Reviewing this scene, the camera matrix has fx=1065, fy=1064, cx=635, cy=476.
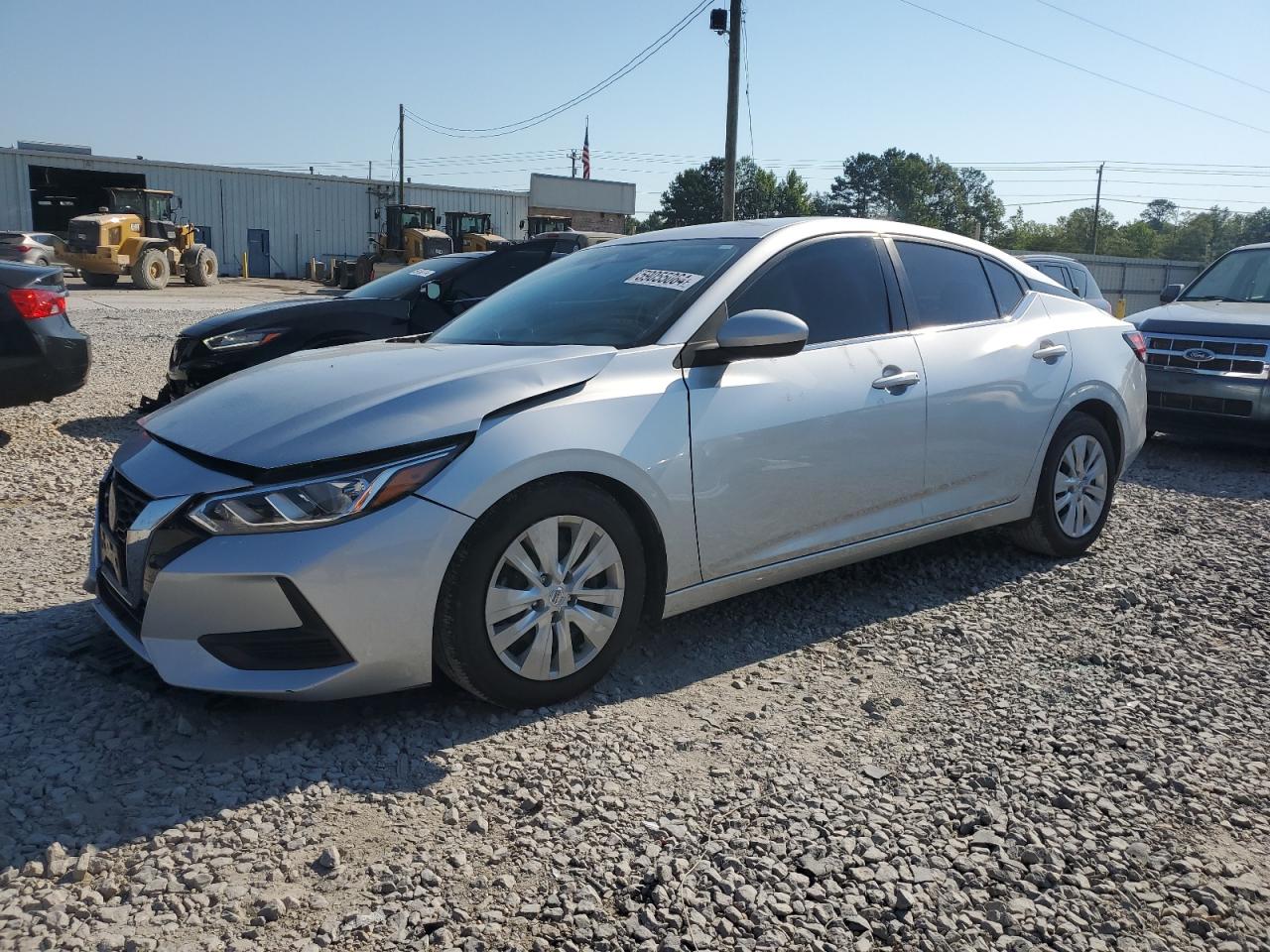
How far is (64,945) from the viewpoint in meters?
2.25

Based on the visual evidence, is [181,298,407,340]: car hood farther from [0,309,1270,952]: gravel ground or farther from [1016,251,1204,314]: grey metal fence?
[1016,251,1204,314]: grey metal fence

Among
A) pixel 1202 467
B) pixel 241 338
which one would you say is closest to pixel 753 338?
pixel 241 338

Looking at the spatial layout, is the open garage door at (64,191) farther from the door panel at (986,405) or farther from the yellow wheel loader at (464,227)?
the door panel at (986,405)

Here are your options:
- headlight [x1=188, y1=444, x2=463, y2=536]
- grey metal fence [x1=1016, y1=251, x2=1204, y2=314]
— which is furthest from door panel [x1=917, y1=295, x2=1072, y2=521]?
grey metal fence [x1=1016, y1=251, x2=1204, y2=314]

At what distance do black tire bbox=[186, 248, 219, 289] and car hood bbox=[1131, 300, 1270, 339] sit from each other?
102 ft

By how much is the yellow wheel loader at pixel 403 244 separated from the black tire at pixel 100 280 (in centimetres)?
772

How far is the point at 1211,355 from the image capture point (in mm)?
8531

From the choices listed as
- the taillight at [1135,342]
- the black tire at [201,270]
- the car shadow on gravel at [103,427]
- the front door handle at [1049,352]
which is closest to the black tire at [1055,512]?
the front door handle at [1049,352]

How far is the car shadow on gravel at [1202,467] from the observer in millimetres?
7411

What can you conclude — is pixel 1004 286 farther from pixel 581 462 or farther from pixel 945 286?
pixel 581 462

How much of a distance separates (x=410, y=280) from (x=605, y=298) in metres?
6.23

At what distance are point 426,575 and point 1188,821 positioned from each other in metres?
2.22

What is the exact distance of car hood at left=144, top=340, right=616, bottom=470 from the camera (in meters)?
3.14

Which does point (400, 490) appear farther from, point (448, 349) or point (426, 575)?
point (448, 349)
